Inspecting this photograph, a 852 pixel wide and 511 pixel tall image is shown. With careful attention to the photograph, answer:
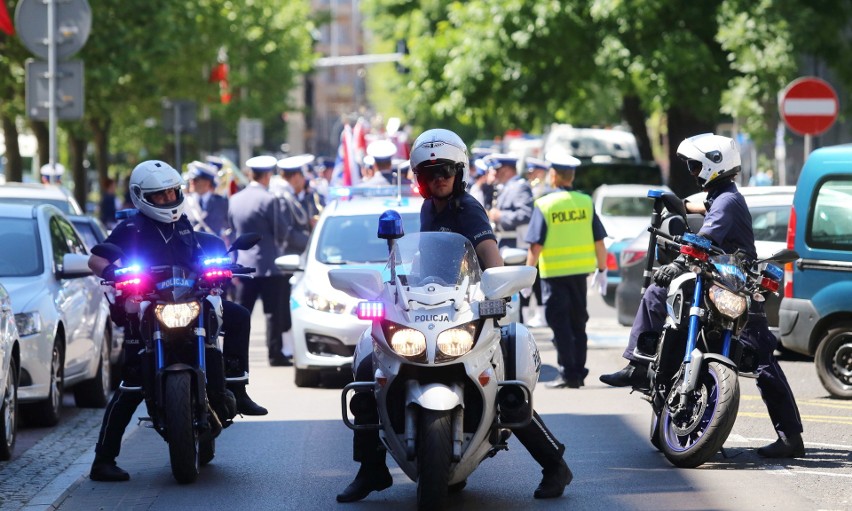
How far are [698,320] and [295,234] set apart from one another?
8219 millimetres

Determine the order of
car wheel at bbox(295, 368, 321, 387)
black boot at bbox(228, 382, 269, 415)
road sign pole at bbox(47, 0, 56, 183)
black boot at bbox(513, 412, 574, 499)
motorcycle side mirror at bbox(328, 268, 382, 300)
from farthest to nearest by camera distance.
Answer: road sign pole at bbox(47, 0, 56, 183) → car wheel at bbox(295, 368, 321, 387) → black boot at bbox(228, 382, 269, 415) → black boot at bbox(513, 412, 574, 499) → motorcycle side mirror at bbox(328, 268, 382, 300)

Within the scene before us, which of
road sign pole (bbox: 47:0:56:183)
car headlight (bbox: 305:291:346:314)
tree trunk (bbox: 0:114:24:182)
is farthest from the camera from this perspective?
tree trunk (bbox: 0:114:24:182)

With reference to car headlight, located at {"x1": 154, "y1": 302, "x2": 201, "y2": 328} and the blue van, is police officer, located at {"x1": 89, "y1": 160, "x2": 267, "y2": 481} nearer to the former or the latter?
car headlight, located at {"x1": 154, "y1": 302, "x2": 201, "y2": 328}

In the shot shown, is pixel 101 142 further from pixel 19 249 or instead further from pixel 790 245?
pixel 790 245

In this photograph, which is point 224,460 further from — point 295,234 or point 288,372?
point 295,234

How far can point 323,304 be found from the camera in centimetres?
1430

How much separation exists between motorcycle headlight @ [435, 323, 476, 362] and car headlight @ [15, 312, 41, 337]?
4.47 metres

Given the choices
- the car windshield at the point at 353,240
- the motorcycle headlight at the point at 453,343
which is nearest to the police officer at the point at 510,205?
the car windshield at the point at 353,240

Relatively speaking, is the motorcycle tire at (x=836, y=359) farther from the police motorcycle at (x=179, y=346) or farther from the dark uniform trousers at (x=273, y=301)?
the police motorcycle at (x=179, y=346)

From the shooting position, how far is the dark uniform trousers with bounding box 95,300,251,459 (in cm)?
933

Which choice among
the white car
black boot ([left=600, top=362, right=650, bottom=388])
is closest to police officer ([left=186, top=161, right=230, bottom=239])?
the white car

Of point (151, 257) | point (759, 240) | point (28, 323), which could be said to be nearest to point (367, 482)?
point (151, 257)

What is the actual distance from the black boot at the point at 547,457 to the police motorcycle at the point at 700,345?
105cm

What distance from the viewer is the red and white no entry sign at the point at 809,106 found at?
21.1m
